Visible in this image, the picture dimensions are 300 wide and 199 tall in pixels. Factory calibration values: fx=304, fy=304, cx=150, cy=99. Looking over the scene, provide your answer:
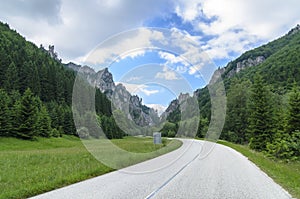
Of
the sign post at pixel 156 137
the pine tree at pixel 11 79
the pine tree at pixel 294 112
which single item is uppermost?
the pine tree at pixel 11 79

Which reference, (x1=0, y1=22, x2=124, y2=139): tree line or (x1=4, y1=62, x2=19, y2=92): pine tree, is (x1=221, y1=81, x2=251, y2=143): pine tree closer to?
(x1=0, y1=22, x2=124, y2=139): tree line

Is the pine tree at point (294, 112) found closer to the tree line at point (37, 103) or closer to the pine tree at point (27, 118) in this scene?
the tree line at point (37, 103)

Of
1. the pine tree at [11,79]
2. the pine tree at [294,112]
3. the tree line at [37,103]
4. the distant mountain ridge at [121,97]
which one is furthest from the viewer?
the pine tree at [11,79]

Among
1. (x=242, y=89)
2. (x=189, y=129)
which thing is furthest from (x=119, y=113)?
(x=242, y=89)

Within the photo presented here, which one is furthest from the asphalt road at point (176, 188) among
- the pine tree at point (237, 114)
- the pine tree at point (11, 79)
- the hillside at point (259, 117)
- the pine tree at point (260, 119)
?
the pine tree at point (11, 79)

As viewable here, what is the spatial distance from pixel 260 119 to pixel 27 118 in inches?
1493

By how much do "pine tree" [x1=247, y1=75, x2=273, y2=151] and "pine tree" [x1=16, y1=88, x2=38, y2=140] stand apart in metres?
35.3

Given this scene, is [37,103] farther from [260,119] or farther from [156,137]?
[156,137]

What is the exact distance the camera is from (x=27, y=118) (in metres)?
52.7

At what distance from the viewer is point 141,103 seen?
18.1m

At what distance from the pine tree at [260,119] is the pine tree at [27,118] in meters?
35.3

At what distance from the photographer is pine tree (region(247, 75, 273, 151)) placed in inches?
1572

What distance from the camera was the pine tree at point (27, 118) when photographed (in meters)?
50.9

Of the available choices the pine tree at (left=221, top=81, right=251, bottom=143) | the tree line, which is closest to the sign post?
the tree line
